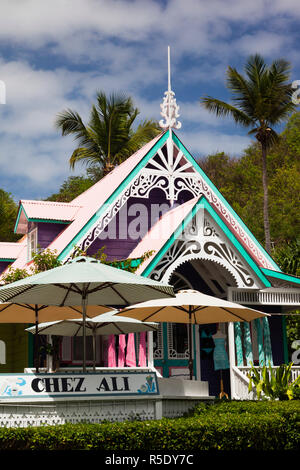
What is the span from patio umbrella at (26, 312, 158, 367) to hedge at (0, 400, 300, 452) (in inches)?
164

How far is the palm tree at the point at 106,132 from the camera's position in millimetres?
32281

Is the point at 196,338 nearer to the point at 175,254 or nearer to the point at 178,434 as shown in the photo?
the point at 175,254

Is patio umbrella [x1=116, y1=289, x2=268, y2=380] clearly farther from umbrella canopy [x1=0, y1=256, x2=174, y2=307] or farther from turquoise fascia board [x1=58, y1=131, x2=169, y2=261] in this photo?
turquoise fascia board [x1=58, y1=131, x2=169, y2=261]

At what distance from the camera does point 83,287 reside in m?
12.4

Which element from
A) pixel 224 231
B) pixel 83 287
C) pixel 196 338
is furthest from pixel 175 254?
pixel 83 287

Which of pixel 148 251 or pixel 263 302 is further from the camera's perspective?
pixel 263 302

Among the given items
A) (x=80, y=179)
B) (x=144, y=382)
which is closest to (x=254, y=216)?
(x=80, y=179)

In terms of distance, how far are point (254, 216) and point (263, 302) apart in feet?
90.0

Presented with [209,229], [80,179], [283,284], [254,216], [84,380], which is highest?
[80,179]
